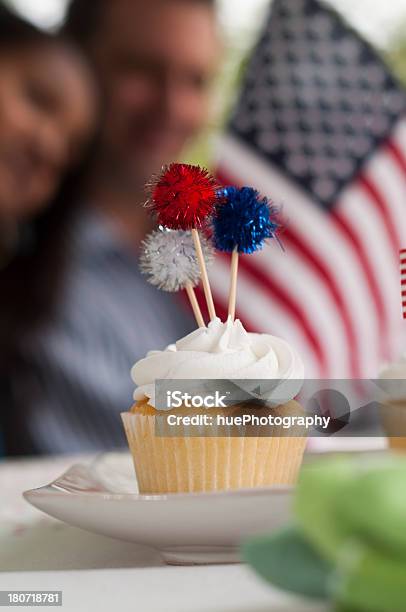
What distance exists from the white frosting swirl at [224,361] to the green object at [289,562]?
376 millimetres

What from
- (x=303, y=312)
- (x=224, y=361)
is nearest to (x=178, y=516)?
(x=224, y=361)

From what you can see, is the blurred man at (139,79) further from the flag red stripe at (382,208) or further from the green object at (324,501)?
the green object at (324,501)

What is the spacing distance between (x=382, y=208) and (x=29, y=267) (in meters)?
1.21

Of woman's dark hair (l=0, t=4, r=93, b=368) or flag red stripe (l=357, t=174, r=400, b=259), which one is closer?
flag red stripe (l=357, t=174, r=400, b=259)

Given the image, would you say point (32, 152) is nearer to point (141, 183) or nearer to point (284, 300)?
point (141, 183)

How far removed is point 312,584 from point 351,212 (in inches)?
81.1

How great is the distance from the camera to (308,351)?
2.23 m

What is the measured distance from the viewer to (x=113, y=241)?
314 cm

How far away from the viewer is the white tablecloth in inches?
16.9

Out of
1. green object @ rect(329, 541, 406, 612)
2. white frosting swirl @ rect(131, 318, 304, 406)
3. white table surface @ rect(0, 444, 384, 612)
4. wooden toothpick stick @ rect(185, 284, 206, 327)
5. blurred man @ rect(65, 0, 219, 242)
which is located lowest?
white table surface @ rect(0, 444, 384, 612)

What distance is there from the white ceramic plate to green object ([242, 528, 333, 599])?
195 millimetres

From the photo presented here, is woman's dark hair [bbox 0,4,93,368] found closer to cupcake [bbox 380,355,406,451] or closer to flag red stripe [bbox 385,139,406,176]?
flag red stripe [bbox 385,139,406,176]

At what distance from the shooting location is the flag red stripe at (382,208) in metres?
2.25

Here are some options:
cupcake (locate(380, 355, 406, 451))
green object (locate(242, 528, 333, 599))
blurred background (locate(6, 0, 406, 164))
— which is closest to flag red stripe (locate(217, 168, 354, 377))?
cupcake (locate(380, 355, 406, 451))
